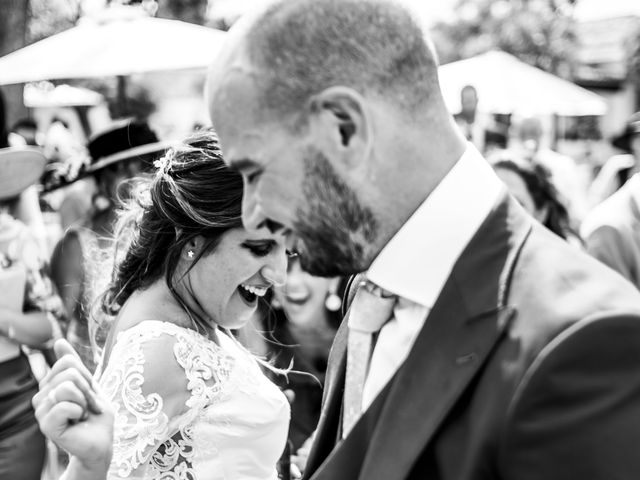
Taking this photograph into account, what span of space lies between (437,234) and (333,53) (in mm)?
324

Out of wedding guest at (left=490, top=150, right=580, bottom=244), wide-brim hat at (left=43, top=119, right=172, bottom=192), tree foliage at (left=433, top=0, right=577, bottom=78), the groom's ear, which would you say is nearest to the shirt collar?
the groom's ear

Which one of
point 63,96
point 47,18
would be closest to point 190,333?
point 63,96

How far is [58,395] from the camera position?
1.63 meters

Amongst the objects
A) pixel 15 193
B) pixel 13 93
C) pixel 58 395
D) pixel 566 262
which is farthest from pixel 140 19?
pixel 566 262

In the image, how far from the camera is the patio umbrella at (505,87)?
9281 millimetres

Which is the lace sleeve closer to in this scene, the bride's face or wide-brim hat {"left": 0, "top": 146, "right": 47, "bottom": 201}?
Result: the bride's face

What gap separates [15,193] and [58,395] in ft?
9.02

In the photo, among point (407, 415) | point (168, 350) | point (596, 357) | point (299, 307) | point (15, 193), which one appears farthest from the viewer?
point (299, 307)

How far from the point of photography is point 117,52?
19.4 ft

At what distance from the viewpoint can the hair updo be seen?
2.48 metres

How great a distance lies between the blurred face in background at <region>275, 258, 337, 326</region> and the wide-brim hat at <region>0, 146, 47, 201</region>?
141 centimetres

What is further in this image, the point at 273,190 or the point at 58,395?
the point at 58,395

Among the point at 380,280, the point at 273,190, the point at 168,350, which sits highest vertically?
the point at 273,190

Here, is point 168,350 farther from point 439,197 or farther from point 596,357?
point 596,357
